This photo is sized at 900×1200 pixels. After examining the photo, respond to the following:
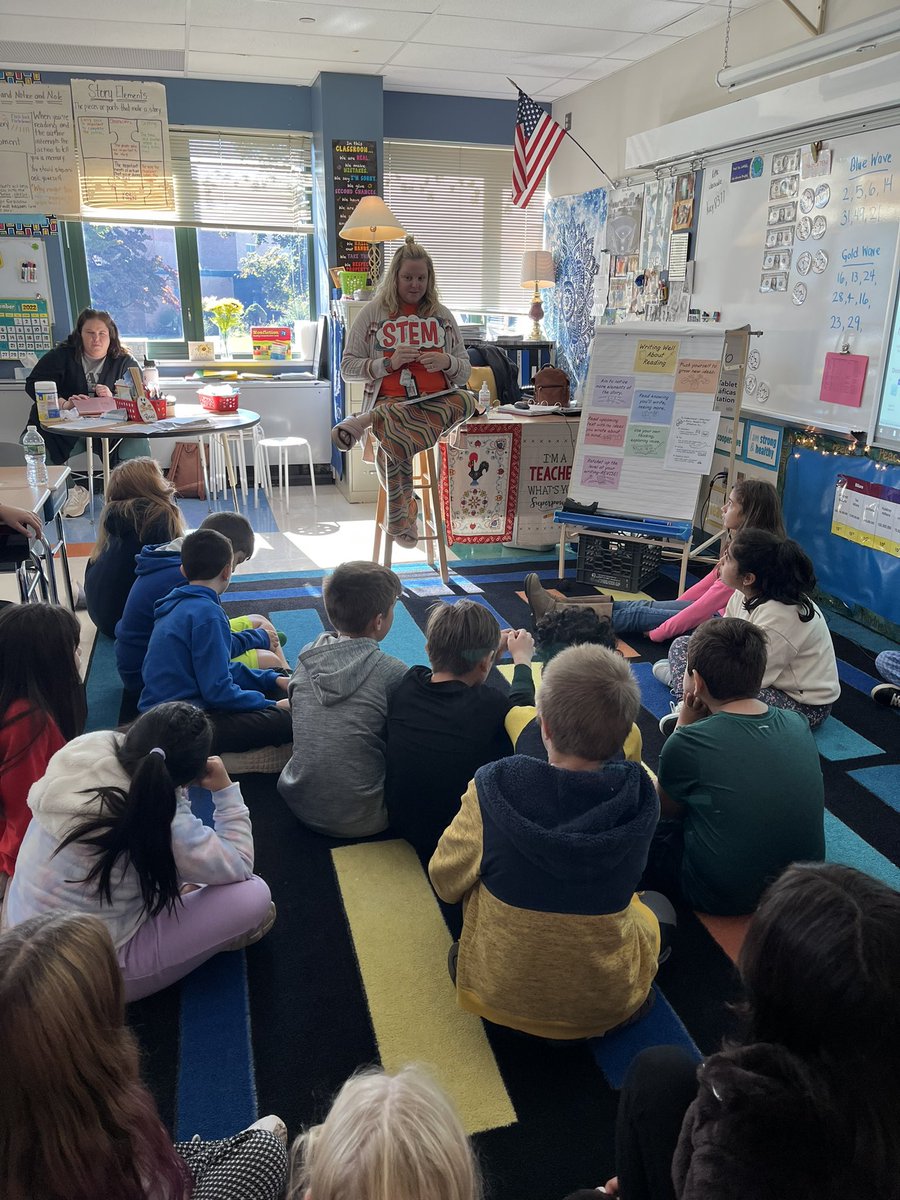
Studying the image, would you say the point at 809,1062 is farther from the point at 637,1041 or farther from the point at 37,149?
the point at 37,149

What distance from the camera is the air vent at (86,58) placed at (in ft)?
17.2

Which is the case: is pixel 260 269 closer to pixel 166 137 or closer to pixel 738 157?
pixel 166 137

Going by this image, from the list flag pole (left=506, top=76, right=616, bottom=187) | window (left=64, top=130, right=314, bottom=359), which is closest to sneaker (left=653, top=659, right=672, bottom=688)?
flag pole (left=506, top=76, right=616, bottom=187)

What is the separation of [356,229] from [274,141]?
140cm

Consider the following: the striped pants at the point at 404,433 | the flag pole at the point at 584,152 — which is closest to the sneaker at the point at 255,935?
the striped pants at the point at 404,433

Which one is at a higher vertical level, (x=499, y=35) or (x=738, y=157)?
(x=499, y=35)

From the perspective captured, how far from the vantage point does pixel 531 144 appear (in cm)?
581

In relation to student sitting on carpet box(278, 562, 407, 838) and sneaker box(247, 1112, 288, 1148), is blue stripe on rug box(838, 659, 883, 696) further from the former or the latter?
sneaker box(247, 1112, 288, 1148)

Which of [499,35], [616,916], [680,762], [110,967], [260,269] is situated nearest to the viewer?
[110,967]

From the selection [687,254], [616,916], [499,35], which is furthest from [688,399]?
[616,916]

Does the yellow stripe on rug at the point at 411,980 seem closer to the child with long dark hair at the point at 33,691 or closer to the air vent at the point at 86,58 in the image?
the child with long dark hair at the point at 33,691

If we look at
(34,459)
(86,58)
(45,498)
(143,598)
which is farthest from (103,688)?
(86,58)

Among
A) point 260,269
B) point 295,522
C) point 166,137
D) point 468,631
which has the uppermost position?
point 166,137

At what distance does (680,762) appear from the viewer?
1.98 m
